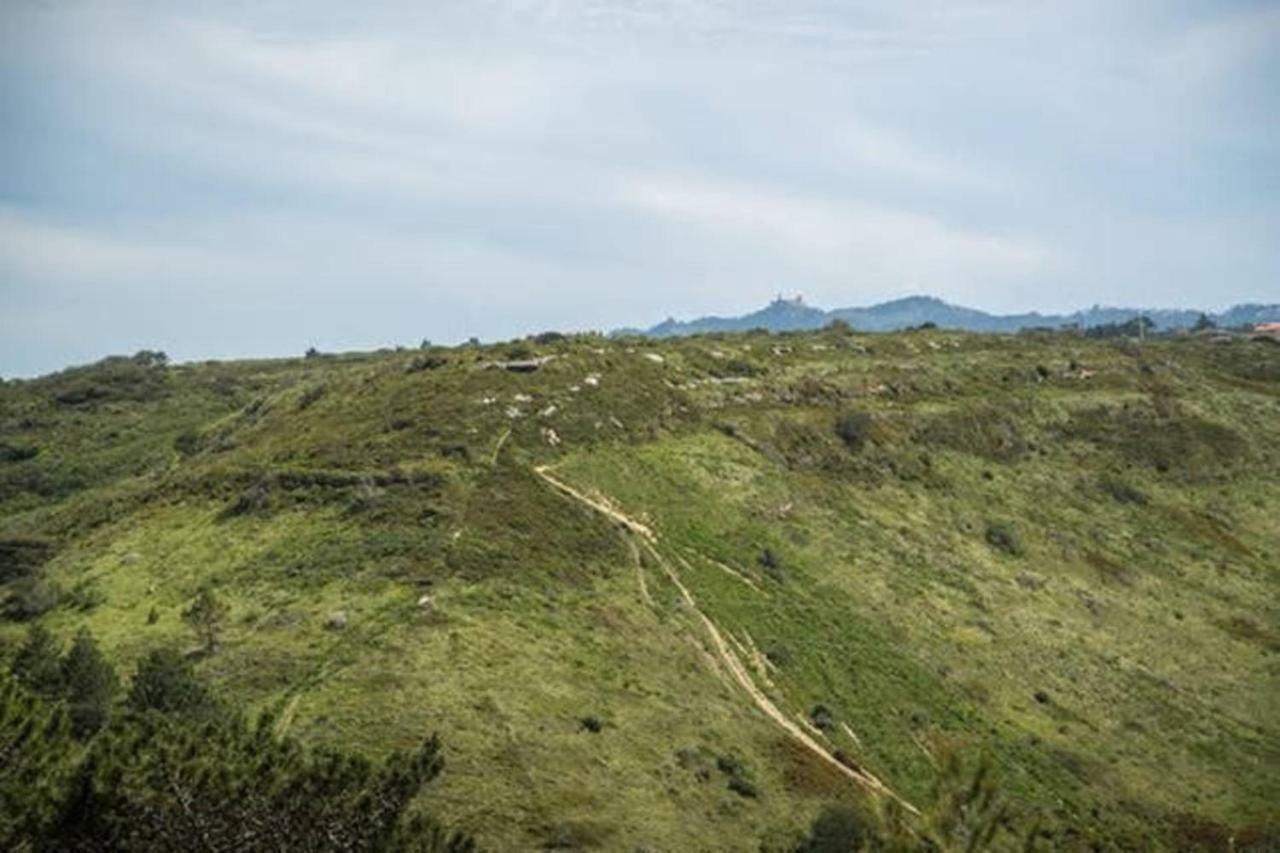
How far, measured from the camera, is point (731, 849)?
44969 mm

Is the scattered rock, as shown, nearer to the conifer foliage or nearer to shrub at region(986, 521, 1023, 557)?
shrub at region(986, 521, 1023, 557)

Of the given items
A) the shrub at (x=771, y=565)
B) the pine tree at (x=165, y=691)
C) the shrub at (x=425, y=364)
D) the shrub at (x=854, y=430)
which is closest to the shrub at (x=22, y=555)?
the pine tree at (x=165, y=691)

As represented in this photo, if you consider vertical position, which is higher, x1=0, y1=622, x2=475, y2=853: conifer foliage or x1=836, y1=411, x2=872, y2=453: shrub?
x1=836, y1=411, x2=872, y2=453: shrub

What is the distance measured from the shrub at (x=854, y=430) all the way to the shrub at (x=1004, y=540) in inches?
585

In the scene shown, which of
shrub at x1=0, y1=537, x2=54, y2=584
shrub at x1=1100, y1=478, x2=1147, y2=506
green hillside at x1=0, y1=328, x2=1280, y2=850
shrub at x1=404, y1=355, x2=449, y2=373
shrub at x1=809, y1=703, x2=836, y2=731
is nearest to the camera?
green hillside at x1=0, y1=328, x2=1280, y2=850

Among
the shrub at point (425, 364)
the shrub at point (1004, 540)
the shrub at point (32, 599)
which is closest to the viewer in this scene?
the shrub at point (32, 599)

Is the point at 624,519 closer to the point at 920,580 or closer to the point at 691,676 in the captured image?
the point at 691,676

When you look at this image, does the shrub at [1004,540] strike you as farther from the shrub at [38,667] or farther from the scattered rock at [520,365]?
the shrub at [38,667]

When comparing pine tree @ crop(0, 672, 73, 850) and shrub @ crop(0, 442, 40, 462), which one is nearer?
pine tree @ crop(0, 672, 73, 850)

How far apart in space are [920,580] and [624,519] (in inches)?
994

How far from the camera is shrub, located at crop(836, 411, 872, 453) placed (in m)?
103

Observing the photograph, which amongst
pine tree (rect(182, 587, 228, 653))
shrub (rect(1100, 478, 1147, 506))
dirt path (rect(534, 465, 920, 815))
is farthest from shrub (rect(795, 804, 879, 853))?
shrub (rect(1100, 478, 1147, 506))

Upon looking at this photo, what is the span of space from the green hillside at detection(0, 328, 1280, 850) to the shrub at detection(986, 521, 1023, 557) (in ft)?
1.61

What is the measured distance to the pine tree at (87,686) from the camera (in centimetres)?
4234
